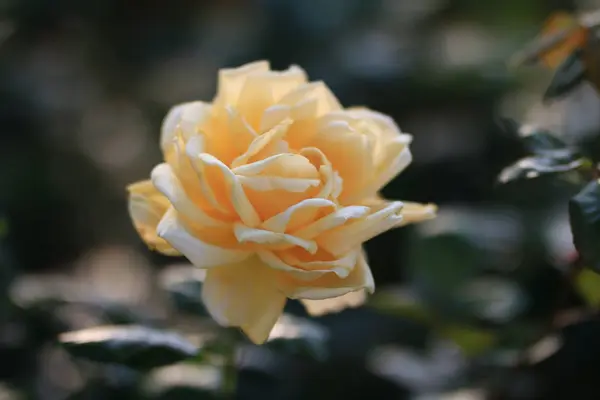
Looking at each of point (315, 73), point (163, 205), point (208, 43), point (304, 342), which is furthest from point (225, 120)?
point (208, 43)

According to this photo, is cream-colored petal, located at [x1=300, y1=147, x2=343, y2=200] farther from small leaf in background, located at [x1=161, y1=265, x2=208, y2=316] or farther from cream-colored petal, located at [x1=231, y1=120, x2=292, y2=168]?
small leaf in background, located at [x1=161, y1=265, x2=208, y2=316]

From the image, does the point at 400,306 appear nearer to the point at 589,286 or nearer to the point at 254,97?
the point at 589,286

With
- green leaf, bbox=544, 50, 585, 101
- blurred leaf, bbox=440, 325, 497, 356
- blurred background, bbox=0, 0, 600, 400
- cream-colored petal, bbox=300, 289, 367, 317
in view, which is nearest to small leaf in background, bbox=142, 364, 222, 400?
blurred background, bbox=0, 0, 600, 400

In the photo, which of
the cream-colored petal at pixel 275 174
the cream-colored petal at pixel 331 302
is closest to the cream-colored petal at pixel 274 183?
the cream-colored petal at pixel 275 174

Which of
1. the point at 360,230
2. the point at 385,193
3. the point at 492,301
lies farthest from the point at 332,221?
the point at 385,193

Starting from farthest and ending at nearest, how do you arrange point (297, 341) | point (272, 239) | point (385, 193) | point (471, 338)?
point (385, 193), point (471, 338), point (297, 341), point (272, 239)

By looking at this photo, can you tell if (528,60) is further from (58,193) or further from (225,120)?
(58,193)
